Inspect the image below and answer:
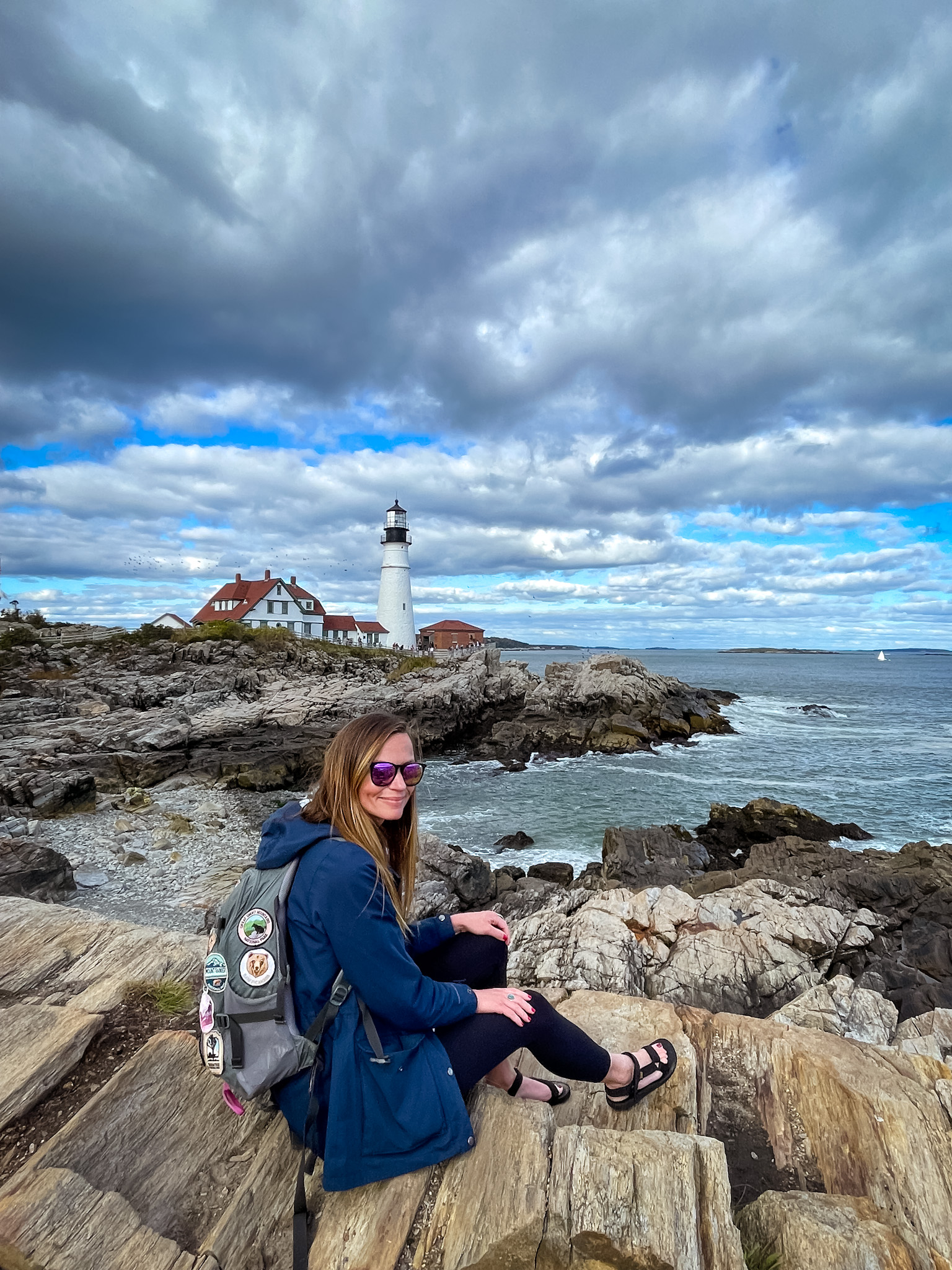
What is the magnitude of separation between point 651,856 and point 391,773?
13106 millimetres

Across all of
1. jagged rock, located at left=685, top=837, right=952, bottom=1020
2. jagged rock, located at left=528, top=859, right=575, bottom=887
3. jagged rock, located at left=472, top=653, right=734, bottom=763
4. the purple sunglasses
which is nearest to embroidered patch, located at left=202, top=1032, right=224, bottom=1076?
the purple sunglasses

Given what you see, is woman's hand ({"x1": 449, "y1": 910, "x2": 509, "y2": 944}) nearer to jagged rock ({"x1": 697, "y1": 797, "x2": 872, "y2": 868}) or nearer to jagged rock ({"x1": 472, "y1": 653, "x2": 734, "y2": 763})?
jagged rock ({"x1": 697, "y1": 797, "x2": 872, "y2": 868})

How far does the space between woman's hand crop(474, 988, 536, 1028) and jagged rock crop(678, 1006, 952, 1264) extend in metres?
→ 1.50

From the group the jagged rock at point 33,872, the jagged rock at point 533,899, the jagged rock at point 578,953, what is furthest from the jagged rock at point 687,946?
the jagged rock at point 33,872

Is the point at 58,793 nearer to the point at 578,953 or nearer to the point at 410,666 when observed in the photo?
the point at 578,953

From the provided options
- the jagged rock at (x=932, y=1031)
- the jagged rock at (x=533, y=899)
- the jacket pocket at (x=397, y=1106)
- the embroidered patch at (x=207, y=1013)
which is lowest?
the jagged rock at (x=533, y=899)

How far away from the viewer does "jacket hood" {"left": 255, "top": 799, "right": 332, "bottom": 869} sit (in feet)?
8.21

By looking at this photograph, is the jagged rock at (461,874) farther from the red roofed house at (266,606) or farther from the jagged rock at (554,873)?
the red roofed house at (266,606)

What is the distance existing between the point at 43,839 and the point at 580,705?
2515 cm

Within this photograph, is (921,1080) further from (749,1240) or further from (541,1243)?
(541,1243)

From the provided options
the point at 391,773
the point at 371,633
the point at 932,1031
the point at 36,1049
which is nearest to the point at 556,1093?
the point at 391,773

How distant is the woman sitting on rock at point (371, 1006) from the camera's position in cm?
237

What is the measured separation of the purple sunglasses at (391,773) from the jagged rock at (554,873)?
11.3 metres

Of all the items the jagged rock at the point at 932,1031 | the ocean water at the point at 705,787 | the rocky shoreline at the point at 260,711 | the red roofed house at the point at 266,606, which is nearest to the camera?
the jagged rock at the point at 932,1031
